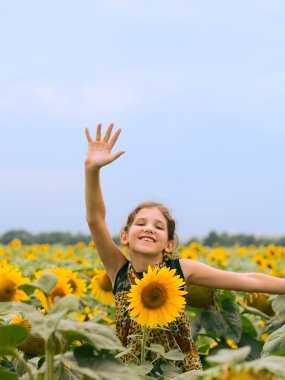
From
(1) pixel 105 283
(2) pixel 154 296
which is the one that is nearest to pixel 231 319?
(1) pixel 105 283

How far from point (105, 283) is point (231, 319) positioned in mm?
826

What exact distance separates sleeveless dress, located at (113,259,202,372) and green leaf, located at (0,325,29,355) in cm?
147

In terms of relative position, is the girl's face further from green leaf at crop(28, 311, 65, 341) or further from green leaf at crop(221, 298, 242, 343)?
green leaf at crop(28, 311, 65, 341)

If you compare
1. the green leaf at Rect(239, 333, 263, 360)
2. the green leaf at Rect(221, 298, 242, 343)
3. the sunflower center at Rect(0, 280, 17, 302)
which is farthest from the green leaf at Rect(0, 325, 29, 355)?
the green leaf at Rect(239, 333, 263, 360)

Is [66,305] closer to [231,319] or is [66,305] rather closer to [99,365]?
[99,365]

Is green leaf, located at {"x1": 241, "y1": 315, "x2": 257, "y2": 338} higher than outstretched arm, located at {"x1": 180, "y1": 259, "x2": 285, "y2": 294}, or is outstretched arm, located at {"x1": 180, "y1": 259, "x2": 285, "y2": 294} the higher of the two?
outstretched arm, located at {"x1": 180, "y1": 259, "x2": 285, "y2": 294}

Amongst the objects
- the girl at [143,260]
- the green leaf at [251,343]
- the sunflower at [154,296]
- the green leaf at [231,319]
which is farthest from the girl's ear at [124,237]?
the green leaf at [251,343]

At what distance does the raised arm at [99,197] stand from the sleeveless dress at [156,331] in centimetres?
7

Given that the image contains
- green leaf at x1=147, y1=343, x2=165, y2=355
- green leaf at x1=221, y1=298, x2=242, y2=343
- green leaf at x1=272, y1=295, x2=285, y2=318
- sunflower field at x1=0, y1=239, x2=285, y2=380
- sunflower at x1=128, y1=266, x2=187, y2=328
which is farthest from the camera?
green leaf at x1=221, y1=298, x2=242, y2=343

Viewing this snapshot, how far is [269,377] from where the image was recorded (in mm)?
1148

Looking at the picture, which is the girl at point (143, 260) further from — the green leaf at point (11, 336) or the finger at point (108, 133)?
the green leaf at point (11, 336)

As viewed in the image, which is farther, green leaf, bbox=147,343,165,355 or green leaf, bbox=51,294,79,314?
green leaf, bbox=147,343,165,355

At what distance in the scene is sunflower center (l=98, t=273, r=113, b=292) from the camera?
14.6ft

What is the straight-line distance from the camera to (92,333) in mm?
1360
